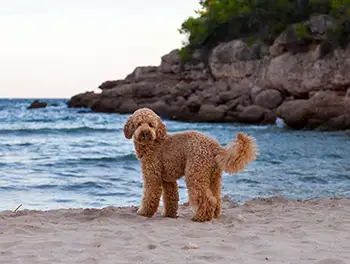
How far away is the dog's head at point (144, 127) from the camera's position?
5883mm

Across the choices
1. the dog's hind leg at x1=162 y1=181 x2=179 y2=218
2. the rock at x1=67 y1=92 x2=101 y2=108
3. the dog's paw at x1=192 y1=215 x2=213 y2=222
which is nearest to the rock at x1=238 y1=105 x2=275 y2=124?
the dog's hind leg at x1=162 y1=181 x2=179 y2=218

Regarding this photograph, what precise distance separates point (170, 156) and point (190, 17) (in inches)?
1942

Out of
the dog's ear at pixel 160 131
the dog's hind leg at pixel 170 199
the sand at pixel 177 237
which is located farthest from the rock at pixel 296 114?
the dog's ear at pixel 160 131

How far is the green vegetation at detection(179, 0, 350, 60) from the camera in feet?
109

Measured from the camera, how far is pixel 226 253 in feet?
14.0

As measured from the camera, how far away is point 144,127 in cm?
585

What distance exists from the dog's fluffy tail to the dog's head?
877mm

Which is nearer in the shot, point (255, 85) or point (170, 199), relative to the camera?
point (170, 199)

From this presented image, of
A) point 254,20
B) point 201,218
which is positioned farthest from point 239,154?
point 254,20

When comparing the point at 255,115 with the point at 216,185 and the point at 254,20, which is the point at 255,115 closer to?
the point at 254,20

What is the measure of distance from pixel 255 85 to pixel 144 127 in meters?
34.1

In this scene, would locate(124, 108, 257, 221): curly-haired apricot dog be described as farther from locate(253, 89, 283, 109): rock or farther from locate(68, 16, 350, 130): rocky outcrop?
locate(253, 89, 283, 109): rock

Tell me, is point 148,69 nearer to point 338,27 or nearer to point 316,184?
point 338,27

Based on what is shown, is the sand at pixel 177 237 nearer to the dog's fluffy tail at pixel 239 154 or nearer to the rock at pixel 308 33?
the dog's fluffy tail at pixel 239 154
